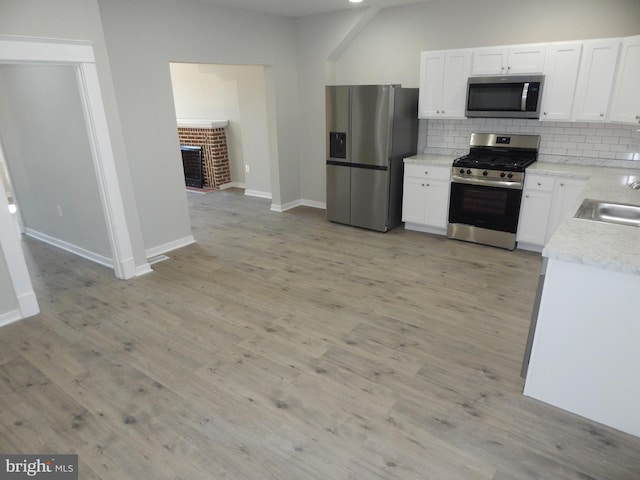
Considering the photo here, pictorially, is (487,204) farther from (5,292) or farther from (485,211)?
(5,292)

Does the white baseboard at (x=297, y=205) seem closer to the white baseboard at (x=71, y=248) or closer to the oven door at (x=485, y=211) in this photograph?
the oven door at (x=485, y=211)

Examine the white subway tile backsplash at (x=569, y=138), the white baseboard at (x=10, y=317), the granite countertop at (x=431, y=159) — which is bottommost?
the white baseboard at (x=10, y=317)

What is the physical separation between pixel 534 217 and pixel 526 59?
160 cm

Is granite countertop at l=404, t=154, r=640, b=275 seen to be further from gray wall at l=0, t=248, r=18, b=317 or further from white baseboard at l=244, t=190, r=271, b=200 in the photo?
white baseboard at l=244, t=190, r=271, b=200

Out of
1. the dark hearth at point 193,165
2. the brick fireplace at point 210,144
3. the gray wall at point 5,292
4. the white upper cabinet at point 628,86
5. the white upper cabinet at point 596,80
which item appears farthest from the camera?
the dark hearth at point 193,165

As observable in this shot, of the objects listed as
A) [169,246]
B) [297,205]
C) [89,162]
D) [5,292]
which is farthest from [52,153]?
[297,205]

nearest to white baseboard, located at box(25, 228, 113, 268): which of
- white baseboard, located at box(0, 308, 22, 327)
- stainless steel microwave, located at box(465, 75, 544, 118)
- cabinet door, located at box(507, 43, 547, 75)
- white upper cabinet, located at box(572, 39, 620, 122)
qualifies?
white baseboard, located at box(0, 308, 22, 327)

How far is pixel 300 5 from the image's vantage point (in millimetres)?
4766

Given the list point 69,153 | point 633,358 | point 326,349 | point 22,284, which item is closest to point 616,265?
point 633,358

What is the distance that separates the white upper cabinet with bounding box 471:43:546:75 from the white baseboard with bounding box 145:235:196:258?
3739 millimetres

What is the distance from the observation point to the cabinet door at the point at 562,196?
3.87m

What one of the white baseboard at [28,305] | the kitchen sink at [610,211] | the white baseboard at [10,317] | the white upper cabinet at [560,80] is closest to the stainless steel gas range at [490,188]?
the white upper cabinet at [560,80]

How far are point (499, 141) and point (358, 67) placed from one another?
7.08 feet

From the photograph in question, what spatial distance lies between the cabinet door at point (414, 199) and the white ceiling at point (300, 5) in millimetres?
2093
